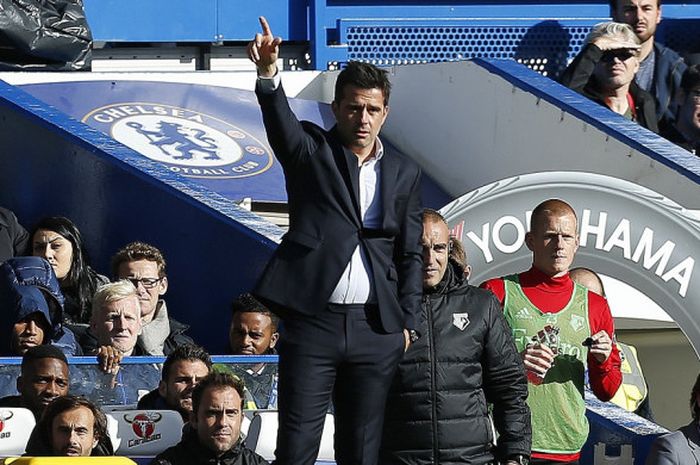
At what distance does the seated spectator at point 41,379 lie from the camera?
622cm

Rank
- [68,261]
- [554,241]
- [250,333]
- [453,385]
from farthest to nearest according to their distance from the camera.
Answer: [68,261]
[250,333]
[554,241]
[453,385]

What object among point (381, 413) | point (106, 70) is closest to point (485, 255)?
point (381, 413)

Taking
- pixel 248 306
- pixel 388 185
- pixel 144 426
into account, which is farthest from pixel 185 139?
pixel 388 185

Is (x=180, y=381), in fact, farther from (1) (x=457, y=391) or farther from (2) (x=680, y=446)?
(2) (x=680, y=446)

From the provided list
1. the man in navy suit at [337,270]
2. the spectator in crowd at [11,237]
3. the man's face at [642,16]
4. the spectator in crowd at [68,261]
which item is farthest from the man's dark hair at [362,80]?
the man's face at [642,16]

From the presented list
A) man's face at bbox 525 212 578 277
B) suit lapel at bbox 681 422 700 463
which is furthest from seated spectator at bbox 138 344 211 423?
suit lapel at bbox 681 422 700 463

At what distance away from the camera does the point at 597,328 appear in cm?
620

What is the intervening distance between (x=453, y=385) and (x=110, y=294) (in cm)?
208

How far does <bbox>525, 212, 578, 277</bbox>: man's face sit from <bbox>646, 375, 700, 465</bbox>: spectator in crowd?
2.41 feet

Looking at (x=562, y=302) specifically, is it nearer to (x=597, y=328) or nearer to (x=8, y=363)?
(x=597, y=328)

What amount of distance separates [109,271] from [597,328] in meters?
3.22

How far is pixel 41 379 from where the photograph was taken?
6.23 m

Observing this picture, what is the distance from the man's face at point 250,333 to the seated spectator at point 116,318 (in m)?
0.44

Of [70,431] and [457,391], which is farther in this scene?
[70,431]
